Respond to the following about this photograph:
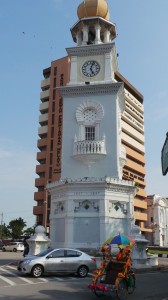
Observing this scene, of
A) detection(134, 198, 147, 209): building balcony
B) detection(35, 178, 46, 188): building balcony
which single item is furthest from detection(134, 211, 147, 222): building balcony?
detection(35, 178, 46, 188): building balcony

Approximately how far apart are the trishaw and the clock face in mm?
23362

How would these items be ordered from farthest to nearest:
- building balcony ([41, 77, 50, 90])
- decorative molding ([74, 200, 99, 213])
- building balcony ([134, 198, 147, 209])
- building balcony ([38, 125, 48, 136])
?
building balcony ([41, 77, 50, 90]) < building balcony ([38, 125, 48, 136]) < building balcony ([134, 198, 147, 209]) < decorative molding ([74, 200, 99, 213])

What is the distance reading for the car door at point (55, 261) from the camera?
1731 centimetres

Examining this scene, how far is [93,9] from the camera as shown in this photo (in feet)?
113

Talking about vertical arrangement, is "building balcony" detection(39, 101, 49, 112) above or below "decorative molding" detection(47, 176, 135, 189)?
above

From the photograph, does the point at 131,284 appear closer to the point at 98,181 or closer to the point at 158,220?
the point at 98,181

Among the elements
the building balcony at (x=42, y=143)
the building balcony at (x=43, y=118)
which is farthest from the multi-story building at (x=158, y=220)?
the building balcony at (x=43, y=118)

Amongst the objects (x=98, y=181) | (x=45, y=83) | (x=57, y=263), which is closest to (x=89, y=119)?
(x=98, y=181)

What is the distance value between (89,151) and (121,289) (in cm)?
1835

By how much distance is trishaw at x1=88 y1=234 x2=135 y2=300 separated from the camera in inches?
446

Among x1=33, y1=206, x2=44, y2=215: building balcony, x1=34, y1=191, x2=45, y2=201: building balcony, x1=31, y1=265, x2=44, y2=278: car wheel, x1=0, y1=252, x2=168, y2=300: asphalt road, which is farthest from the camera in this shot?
x1=34, y1=191, x2=45, y2=201: building balcony

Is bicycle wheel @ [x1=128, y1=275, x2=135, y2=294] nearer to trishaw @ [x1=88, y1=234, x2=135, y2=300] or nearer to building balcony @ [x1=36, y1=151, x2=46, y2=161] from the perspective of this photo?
trishaw @ [x1=88, y1=234, x2=135, y2=300]

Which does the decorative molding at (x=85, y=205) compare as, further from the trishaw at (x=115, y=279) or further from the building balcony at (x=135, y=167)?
the building balcony at (x=135, y=167)

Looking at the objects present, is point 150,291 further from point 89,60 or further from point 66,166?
point 89,60
